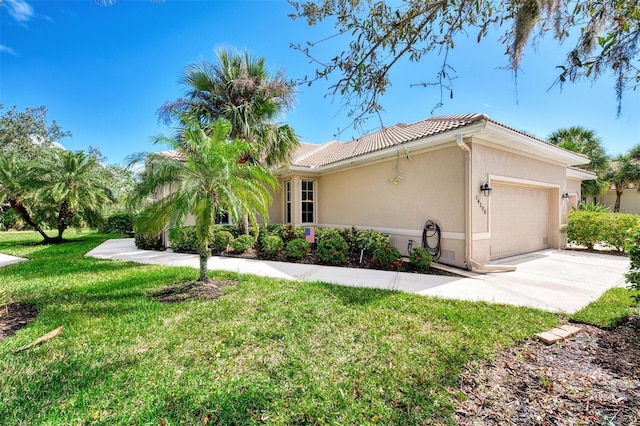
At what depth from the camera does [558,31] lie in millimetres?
3039

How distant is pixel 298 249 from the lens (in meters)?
9.29

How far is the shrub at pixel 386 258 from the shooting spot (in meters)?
7.88

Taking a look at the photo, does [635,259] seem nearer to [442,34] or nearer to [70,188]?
[442,34]

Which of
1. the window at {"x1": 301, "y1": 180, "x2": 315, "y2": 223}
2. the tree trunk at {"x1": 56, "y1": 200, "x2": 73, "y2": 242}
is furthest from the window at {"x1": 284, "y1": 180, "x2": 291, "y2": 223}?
the tree trunk at {"x1": 56, "y1": 200, "x2": 73, "y2": 242}

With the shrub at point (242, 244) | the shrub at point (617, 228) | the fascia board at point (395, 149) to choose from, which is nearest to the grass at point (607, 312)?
the fascia board at point (395, 149)

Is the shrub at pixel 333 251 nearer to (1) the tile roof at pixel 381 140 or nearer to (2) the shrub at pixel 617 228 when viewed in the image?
(1) the tile roof at pixel 381 140

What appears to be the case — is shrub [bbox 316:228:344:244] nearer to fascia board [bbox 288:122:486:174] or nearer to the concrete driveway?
fascia board [bbox 288:122:486:174]

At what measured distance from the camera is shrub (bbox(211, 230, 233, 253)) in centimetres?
1029

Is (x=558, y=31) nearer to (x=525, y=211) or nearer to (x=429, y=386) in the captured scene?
(x=429, y=386)

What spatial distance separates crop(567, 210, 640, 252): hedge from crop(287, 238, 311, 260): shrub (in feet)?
37.8

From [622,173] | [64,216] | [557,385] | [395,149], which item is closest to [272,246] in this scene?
[395,149]

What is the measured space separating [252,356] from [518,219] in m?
10.7

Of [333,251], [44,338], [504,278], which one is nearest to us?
[44,338]

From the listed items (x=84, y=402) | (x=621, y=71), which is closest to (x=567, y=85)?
(x=621, y=71)
